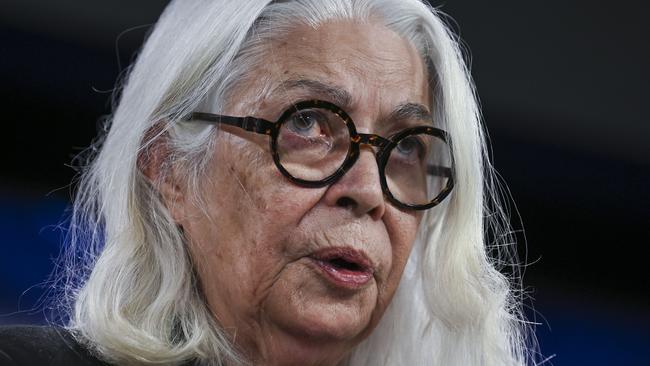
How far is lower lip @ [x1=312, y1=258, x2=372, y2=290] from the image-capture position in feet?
4.88

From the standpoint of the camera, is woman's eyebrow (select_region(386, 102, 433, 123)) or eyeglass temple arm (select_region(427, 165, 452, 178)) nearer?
woman's eyebrow (select_region(386, 102, 433, 123))

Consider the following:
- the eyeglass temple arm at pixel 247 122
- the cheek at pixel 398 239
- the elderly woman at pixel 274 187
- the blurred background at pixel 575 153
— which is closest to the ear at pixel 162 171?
the elderly woman at pixel 274 187

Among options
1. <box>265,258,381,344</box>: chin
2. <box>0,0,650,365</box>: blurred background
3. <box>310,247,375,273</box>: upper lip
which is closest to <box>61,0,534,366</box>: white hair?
<box>265,258,381,344</box>: chin

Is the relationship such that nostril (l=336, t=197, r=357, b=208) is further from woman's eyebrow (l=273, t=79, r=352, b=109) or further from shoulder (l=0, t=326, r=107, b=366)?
shoulder (l=0, t=326, r=107, b=366)

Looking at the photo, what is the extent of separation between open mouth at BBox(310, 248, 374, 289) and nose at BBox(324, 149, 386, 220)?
0.23ft

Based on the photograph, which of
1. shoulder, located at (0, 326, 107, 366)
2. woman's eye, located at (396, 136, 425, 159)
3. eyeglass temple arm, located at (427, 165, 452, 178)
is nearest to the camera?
shoulder, located at (0, 326, 107, 366)

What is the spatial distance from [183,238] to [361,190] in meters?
0.32

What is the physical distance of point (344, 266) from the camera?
1520 mm

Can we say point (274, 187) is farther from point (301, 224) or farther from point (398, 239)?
point (398, 239)

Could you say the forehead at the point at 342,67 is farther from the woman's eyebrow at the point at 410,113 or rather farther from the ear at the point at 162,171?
the ear at the point at 162,171

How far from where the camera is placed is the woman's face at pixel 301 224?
4.91ft

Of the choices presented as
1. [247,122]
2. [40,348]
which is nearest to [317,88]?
[247,122]

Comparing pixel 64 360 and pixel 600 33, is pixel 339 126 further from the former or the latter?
pixel 600 33

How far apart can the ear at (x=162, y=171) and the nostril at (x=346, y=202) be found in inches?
10.9
